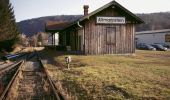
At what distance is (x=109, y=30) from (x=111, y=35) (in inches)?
21.3

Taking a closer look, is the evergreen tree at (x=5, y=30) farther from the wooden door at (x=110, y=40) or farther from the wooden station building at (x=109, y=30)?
the wooden door at (x=110, y=40)

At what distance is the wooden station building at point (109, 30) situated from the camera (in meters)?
28.9

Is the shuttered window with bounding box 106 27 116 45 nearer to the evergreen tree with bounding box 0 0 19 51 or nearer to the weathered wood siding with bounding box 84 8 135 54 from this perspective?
the weathered wood siding with bounding box 84 8 135 54

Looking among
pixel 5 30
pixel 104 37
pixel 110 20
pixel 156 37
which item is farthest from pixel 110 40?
pixel 156 37

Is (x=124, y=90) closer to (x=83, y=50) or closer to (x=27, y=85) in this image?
(x=27, y=85)

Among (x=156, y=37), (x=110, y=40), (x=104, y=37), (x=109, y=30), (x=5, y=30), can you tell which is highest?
(x=5, y=30)

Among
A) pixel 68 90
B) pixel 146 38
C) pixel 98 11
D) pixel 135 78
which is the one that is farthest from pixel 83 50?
pixel 146 38

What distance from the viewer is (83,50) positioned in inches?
1163

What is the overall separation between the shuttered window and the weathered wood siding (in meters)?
0.24

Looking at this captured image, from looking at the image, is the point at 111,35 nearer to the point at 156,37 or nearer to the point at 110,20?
the point at 110,20

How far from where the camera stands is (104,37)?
1156 inches

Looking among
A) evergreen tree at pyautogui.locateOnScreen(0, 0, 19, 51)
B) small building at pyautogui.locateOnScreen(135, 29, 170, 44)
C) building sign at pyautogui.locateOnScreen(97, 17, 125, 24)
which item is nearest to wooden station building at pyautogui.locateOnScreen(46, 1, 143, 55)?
building sign at pyautogui.locateOnScreen(97, 17, 125, 24)

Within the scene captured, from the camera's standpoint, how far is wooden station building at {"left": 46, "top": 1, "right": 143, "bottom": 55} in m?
28.9

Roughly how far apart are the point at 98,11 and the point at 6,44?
19672 mm
